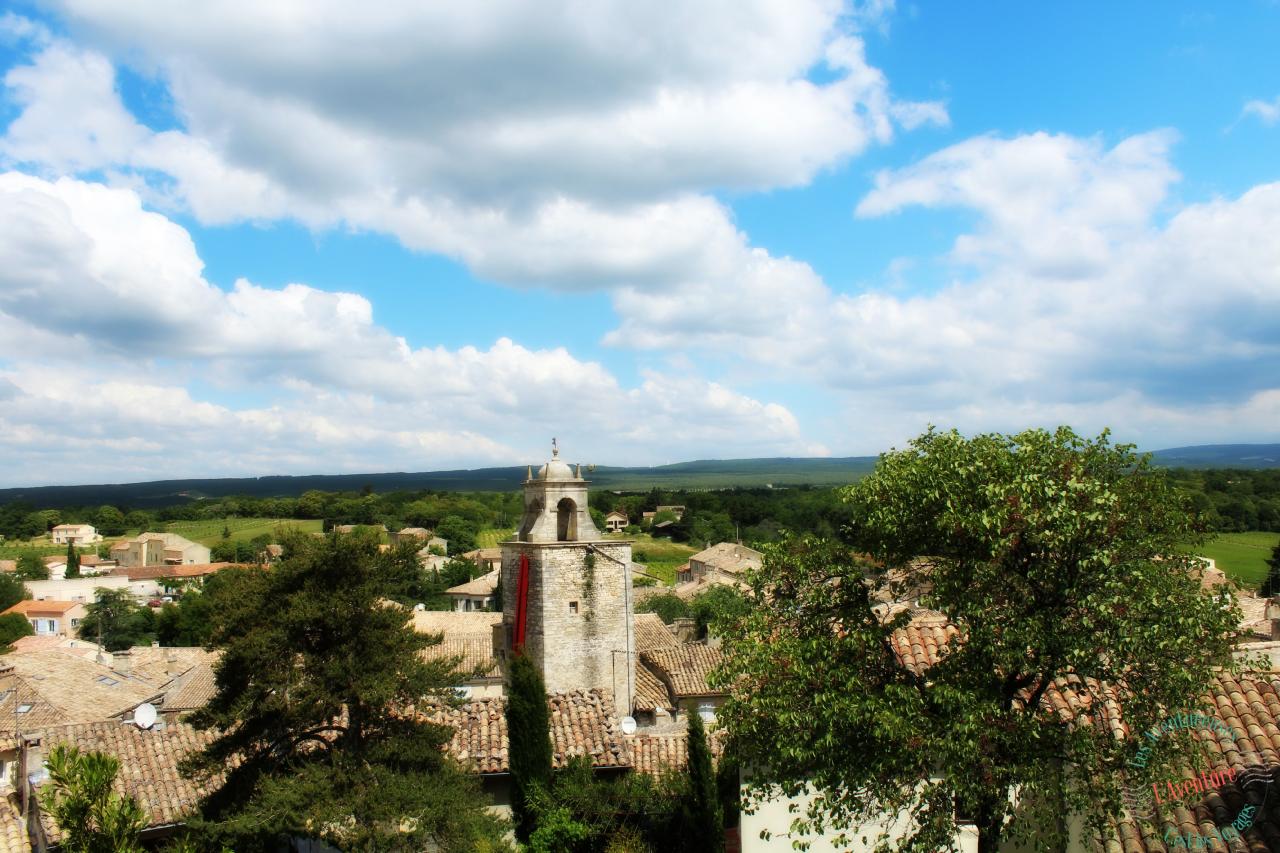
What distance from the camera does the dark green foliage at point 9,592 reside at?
288 ft

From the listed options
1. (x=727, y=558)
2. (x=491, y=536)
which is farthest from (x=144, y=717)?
(x=491, y=536)

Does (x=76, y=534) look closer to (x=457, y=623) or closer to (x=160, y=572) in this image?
(x=160, y=572)

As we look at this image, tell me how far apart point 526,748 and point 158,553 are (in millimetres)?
132445

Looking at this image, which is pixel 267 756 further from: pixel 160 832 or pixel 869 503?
pixel 869 503

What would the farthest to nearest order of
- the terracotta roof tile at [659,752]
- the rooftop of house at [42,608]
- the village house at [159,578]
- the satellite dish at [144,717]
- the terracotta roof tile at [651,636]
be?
1. the village house at [159,578]
2. the rooftop of house at [42,608]
3. the terracotta roof tile at [651,636]
4. the satellite dish at [144,717]
5. the terracotta roof tile at [659,752]

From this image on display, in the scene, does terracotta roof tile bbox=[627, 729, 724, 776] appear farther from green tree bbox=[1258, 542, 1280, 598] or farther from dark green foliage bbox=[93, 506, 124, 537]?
dark green foliage bbox=[93, 506, 124, 537]

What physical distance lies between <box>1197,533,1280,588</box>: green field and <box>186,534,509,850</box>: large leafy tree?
66432mm

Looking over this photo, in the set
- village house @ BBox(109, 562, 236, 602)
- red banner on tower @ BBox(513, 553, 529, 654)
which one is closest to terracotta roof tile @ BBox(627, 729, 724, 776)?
red banner on tower @ BBox(513, 553, 529, 654)

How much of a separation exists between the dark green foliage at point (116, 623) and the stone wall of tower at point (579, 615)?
6671cm

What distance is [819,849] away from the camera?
1570cm

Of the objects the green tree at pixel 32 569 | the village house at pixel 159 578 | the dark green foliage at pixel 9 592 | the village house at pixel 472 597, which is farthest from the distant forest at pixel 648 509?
the dark green foliage at pixel 9 592

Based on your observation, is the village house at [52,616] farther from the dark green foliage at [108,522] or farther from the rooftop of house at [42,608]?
the dark green foliage at [108,522]

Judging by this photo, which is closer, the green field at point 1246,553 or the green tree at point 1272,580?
the green tree at point 1272,580

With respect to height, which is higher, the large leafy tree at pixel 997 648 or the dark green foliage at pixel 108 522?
the large leafy tree at pixel 997 648
